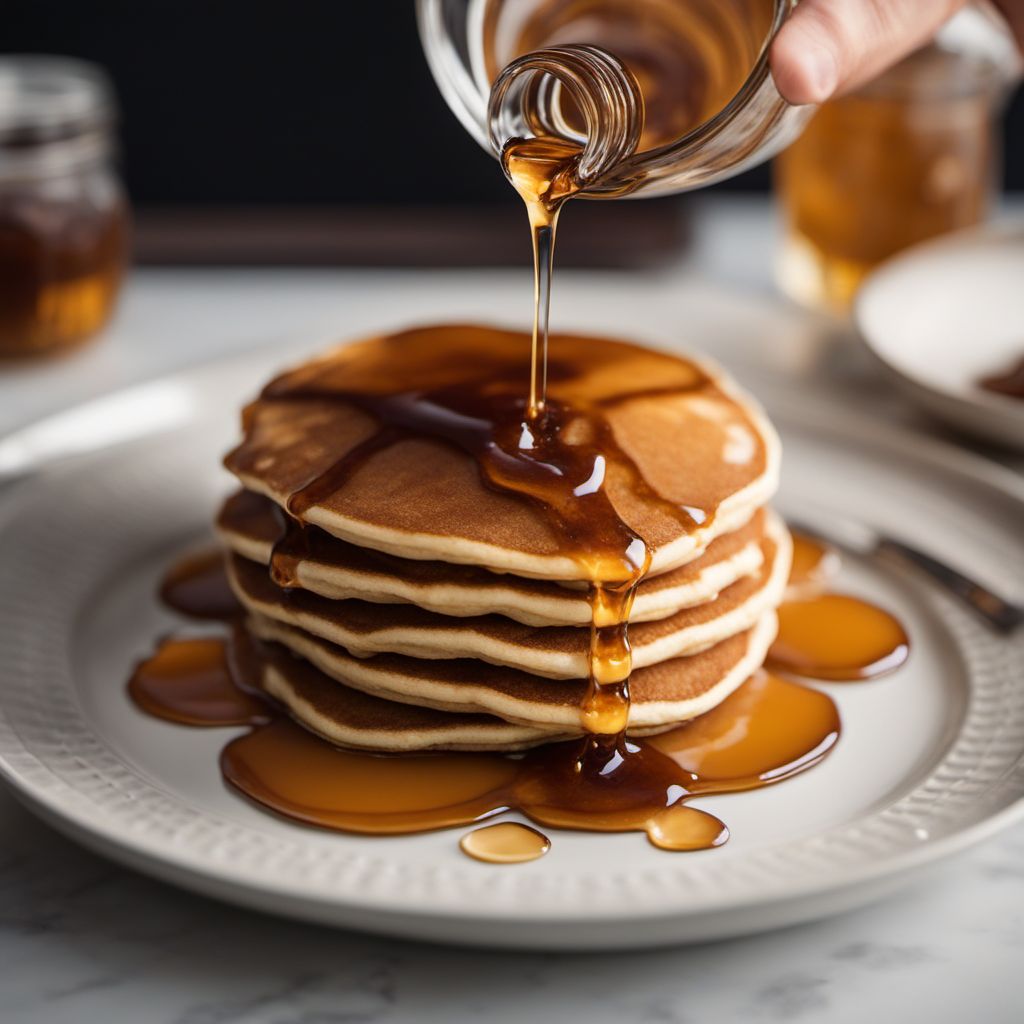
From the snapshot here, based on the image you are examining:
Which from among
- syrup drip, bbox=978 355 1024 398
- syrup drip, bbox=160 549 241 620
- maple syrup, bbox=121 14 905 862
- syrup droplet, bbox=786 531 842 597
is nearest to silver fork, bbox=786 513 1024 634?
syrup droplet, bbox=786 531 842 597

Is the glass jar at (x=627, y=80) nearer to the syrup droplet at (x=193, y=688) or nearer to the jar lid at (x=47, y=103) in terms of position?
the syrup droplet at (x=193, y=688)

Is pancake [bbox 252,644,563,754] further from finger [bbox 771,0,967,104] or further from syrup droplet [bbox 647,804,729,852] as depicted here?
finger [bbox 771,0,967,104]

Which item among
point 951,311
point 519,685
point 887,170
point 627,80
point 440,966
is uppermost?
point 627,80

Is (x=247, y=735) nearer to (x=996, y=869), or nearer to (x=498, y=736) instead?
(x=498, y=736)

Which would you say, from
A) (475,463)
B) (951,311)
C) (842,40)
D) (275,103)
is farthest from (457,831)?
(275,103)

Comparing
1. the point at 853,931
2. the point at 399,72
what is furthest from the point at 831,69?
the point at 399,72

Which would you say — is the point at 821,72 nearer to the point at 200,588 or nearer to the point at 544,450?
the point at 544,450
